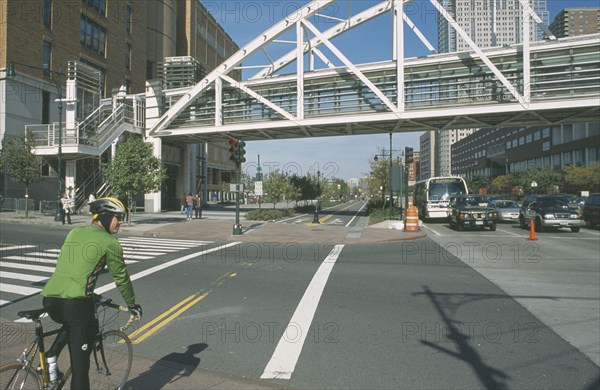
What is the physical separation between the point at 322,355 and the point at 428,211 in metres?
23.5

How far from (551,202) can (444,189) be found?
6922 mm

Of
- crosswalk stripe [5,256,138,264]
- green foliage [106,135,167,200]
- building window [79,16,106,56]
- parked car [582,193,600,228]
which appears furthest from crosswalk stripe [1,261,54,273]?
building window [79,16,106,56]

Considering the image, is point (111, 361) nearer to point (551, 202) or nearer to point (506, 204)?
point (551, 202)

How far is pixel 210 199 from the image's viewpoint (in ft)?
252

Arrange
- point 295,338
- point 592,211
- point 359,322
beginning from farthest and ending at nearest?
point 592,211
point 359,322
point 295,338

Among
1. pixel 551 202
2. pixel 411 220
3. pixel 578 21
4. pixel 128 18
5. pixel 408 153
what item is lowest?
pixel 411 220

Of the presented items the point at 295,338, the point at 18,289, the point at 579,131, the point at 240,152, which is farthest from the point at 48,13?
the point at 579,131

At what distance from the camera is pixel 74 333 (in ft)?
9.69

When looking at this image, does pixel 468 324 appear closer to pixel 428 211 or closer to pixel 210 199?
pixel 428 211

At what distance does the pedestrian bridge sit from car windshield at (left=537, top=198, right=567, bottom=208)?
8497 millimetres

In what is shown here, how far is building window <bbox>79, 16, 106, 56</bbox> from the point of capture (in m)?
39.6

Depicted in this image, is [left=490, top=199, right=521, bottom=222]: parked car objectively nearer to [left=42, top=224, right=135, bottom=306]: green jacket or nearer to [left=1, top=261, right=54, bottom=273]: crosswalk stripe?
[left=1, top=261, right=54, bottom=273]: crosswalk stripe

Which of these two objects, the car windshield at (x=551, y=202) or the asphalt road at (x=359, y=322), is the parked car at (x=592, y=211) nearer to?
the car windshield at (x=551, y=202)

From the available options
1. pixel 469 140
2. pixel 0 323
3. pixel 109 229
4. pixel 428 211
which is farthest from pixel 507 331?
pixel 469 140
